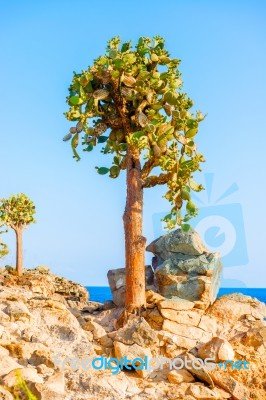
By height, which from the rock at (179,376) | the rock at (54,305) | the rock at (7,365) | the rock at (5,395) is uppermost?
the rock at (54,305)

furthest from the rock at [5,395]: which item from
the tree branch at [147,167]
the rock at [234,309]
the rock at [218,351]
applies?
the tree branch at [147,167]

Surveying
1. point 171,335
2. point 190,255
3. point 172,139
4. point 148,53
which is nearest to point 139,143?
point 172,139

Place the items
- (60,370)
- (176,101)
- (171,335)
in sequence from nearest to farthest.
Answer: (60,370), (171,335), (176,101)

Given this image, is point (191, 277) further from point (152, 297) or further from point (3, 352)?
point (3, 352)

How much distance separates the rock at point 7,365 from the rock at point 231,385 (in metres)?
3.97

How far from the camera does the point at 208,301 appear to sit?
13047mm

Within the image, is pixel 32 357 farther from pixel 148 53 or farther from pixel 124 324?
pixel 148 53

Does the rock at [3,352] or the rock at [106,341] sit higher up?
the rock at [3,352]

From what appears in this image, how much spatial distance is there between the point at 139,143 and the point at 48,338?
203 inches

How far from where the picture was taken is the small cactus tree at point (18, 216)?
93.5 ft

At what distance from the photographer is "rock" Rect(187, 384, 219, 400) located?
9.38 meters

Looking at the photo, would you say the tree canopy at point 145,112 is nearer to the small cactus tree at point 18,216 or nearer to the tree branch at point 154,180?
the tree branch at point 154,180

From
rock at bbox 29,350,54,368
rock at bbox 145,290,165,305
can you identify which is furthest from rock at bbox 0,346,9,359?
rock at bbox 145,290,165,305

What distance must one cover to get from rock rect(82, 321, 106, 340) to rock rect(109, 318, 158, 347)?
398 millimetres
